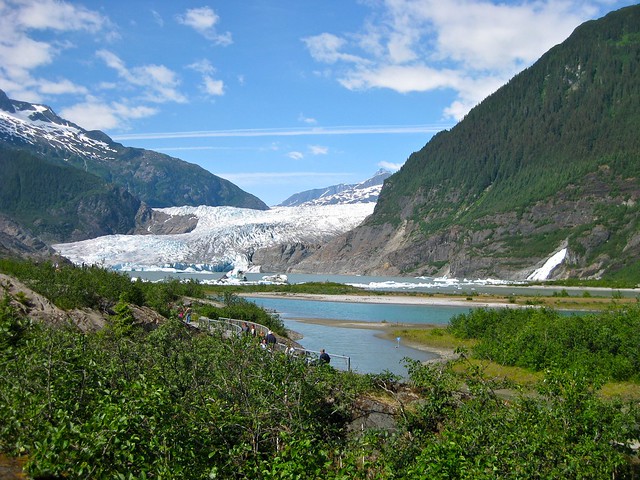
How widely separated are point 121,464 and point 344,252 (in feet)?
627

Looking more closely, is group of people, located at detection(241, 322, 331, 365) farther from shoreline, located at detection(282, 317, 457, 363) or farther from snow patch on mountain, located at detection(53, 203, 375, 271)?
snow patch on mountain, located at detection(53, 203, 375, 271)

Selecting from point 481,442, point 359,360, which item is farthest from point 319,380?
point 359,360

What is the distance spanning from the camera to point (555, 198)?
148 m

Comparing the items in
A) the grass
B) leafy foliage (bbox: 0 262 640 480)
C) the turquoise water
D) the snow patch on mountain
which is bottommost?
the turquoise water

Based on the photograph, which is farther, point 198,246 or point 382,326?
point 198,246

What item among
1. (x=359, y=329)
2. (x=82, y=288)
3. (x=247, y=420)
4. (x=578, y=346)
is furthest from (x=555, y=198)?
(x=247, y=420)

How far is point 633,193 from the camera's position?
13338 cm

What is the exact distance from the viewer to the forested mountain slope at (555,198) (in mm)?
130875

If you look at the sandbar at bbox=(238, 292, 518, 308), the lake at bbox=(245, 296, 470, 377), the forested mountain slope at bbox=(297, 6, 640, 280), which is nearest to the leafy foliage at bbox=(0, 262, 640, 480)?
the lake at bbox=(245, 296, 470, 377)

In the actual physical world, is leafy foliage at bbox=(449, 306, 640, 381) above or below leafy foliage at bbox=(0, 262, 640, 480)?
below

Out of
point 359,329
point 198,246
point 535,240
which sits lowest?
point 359,329

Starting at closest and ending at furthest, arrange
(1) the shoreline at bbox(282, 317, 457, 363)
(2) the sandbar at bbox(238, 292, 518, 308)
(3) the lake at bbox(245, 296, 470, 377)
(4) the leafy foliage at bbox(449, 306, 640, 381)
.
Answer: (4) the leafy foliage at bbox(449, 306, 640, 381)
(3) the lake at bbox(245, 296, 470, 377)
(1) the shoreline at bbox(282, 317, 457, 363)
(2) the sandbar at bbox(238, 292, 518, 308)

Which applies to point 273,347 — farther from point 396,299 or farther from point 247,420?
point 396,299

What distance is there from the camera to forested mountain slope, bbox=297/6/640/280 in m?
131
